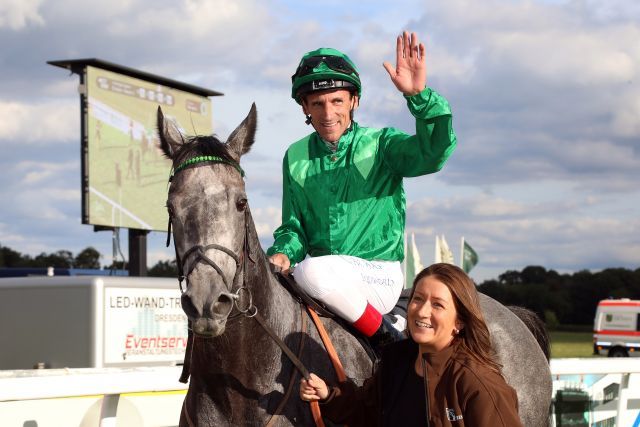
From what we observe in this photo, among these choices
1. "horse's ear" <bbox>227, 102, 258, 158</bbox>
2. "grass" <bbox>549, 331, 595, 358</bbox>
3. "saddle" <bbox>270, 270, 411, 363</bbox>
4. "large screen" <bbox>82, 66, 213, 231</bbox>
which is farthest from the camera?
"grass" <bbox>549, 331, 595, 358</bbox>

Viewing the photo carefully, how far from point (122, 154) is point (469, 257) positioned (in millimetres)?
8017

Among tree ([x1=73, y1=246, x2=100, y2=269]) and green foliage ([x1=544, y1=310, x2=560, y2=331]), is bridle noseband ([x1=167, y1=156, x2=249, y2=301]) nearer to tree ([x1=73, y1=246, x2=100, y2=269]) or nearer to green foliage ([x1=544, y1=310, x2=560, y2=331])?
tree ([x1=73, y1=246, x2=100, y2=269])

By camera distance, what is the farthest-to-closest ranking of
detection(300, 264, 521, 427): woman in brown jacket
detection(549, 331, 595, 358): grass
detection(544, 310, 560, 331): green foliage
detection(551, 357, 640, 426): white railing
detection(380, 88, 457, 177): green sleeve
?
detection(544, 310, 560, 331): green foliage → detection(549, 331, 595, 358): grass → detection(551, 357, 640, 426): white railing → detection(380, 88, 457, 177): green sleeve → detection(300, 264, 521, 427): woman in brown jacket

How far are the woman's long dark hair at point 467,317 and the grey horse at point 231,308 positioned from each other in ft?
2.31

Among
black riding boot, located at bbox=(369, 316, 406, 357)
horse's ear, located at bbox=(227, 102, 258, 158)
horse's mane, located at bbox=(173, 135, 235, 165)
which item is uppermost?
horse's ear, located at bbox=(227, 102, 258, 158)

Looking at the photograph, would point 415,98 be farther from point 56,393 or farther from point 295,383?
point 56,393

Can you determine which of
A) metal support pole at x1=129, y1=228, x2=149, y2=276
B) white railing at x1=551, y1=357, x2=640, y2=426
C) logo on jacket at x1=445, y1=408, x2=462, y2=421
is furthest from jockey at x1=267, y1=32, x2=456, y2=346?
metal support pole at x1=129, y1=228, x2=149, y2=276

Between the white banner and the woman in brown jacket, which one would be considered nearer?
the woman in brown jacket

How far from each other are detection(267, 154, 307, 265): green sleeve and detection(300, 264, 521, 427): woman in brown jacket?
81 centimetres

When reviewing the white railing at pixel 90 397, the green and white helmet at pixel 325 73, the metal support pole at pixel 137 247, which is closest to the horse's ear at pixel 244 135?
the green and white helmet at pixel 325 73

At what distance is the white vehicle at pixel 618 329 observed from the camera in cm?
3212

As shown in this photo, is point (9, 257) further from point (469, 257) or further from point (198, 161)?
point (198, 161)

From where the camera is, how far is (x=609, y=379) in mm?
6555

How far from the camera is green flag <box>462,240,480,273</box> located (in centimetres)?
1912
